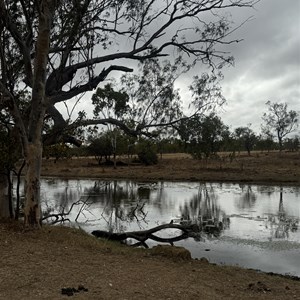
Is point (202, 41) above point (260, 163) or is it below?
above

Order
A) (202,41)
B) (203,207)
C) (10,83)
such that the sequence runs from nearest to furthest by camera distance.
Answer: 1. (10,83)
2. (202,41)
3. (203,207)

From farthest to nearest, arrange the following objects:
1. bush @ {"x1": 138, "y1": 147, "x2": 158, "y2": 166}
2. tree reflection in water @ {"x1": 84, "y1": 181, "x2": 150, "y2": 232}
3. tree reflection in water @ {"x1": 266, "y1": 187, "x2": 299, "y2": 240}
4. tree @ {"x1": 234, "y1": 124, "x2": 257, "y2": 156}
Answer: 1. tree @ {"x1": 234, "y1": 124, "x2": 257, "y2": 156}
2. bush @ {"x1": 138, "y1": 147, "x2": 158, "y2": 166}
3. tree reflection in water @ {"x1": 84, "y1": 181, "x2": 150, "y2": 232}
4. tree reflection in water @ {"x1": 266, "y1": 187, "x2": 299, "y2": 240}

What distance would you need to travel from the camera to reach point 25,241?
835 centimetres

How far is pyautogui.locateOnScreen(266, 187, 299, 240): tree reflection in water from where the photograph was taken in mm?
13884

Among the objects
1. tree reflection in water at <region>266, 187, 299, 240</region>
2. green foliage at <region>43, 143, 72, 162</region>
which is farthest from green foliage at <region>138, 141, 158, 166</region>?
green foliage at <region>43, 143, 72, 162</region>

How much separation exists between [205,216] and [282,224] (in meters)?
3.31

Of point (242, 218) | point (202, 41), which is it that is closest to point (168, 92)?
point (202, 41)

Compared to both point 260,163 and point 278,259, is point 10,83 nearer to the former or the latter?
point 278,259

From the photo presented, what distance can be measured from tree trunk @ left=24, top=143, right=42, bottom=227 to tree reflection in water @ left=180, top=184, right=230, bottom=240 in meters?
5.74

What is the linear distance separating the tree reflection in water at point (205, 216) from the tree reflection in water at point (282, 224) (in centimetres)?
165

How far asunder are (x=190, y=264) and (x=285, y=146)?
76963 millimetres

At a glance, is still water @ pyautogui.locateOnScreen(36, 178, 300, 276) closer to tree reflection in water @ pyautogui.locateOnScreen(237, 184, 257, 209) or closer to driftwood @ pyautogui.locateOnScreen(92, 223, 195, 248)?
tree reflection in water @ pyautogui.locateOnScreen(237, 184, 257, 209)

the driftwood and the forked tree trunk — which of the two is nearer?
the forked tree trunk

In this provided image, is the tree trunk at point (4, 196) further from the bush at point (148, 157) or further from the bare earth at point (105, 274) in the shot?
the bush at point (148, 157)
